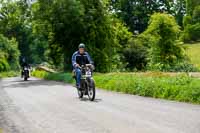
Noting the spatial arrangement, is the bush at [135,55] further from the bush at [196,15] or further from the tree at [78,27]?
the bush at [196,15]

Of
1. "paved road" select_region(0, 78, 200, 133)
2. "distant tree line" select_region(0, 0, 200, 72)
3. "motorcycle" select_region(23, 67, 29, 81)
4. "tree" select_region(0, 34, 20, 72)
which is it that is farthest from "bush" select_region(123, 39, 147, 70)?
"paved road" select_region(0, 78, 200, 133)

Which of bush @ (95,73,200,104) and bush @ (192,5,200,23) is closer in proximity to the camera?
bush @ (95,73,200,104)

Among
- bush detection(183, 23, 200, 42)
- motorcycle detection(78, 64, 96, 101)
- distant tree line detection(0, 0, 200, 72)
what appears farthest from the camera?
bush detection(183, 23, 200, 42)

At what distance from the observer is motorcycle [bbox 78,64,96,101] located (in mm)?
17078

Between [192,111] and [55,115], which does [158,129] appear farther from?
[55,115]

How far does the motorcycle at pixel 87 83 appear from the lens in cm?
1708

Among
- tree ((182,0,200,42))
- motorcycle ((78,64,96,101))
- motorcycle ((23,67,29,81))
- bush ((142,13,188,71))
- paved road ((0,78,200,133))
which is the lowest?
motorcycle ((23,67,29,81))

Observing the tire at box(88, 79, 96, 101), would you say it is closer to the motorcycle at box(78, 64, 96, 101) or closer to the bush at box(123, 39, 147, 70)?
the motorcycle at box(78, 64, 96, 101)

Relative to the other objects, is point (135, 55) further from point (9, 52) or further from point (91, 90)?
point (9, 52)

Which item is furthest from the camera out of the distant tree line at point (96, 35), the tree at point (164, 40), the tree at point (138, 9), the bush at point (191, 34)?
the tree at point (138, 9)

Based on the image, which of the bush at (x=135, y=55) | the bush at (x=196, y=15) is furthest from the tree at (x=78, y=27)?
the bush at (x=196, y=15)

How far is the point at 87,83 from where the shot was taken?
1752cm

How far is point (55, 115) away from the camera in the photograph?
42.2 feet

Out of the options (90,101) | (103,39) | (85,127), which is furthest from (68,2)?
(85,127)
